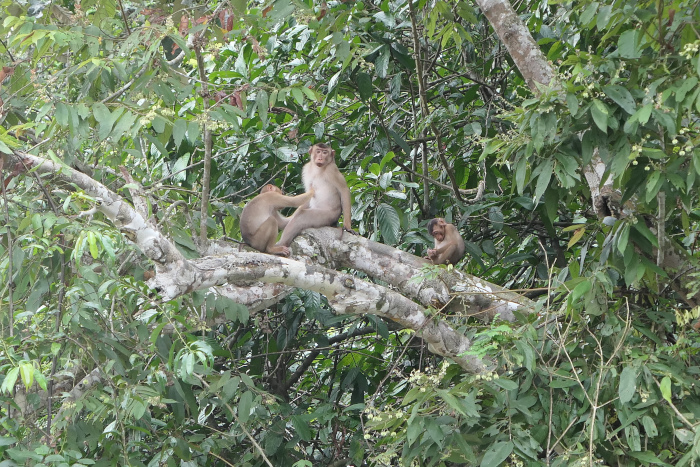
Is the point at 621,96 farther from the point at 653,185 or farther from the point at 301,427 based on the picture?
the point at 301,427

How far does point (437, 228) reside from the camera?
5.49 metres

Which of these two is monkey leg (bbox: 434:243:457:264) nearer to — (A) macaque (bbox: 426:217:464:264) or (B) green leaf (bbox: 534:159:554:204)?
(A) macaque (bbox: 426:217:464:264)

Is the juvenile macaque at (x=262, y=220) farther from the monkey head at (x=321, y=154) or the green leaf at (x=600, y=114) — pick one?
the green leaf at (x=600, y=114)

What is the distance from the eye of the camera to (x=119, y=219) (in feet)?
11.1

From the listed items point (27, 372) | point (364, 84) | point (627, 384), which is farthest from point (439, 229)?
point (27, 372)

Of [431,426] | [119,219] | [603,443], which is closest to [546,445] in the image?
[603,443]

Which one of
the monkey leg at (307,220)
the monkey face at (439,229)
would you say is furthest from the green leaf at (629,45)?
the monkey leg at (307,220)

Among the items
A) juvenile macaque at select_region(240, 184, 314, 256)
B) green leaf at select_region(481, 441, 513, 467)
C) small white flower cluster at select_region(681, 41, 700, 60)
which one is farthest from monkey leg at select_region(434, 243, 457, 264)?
small white flower cluster at select_region(681, 41, 700, 60)

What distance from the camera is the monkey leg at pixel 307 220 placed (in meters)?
5.90

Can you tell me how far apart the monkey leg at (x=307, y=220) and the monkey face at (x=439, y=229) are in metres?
0.95

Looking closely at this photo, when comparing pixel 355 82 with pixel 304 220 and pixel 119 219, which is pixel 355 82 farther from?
pixel 119 219

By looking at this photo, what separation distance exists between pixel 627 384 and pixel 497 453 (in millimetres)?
667

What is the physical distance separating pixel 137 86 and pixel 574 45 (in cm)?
308

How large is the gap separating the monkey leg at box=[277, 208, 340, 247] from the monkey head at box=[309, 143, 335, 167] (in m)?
0.43
